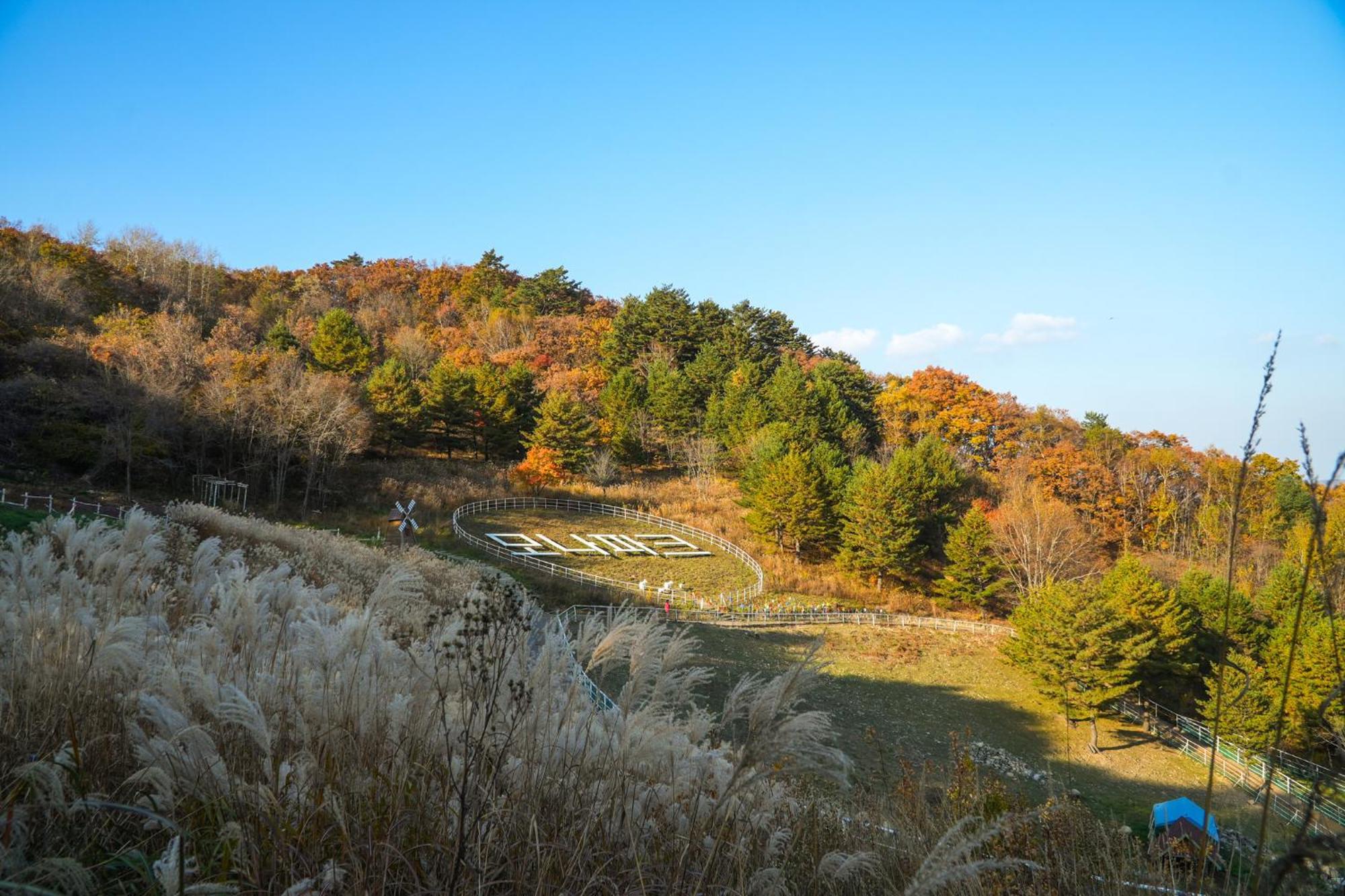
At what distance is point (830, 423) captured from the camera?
1978 inches

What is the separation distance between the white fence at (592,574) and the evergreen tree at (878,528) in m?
5.45

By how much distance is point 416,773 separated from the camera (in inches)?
97.0

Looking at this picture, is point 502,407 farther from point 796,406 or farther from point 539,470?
point 796,406

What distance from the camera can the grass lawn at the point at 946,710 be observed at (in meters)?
19.0

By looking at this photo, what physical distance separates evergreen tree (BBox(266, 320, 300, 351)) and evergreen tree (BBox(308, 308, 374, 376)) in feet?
4.63

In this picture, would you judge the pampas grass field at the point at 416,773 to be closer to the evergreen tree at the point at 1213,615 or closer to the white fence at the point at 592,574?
the white fence at the point at 592,574

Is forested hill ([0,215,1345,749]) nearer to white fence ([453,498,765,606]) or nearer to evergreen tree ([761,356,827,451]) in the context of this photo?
evergreen tree ([761,356,827,451])

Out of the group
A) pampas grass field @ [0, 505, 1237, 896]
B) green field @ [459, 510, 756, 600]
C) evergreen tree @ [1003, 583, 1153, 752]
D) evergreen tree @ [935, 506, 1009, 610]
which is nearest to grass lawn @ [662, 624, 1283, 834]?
evergreen tree @ [1003, 583, 1153, 752]

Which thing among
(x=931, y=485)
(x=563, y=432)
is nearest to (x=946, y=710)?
(x=931, y=485)

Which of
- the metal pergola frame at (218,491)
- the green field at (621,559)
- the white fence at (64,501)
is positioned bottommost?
the green field at (621,559)

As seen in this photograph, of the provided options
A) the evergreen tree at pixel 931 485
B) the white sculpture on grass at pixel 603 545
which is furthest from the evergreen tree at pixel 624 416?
the evergreen tree at pixel 931 485

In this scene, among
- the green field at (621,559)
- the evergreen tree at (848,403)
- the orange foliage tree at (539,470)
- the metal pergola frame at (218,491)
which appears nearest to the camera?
the metal pergola frame at (218,491)

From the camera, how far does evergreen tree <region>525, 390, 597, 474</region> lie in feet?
143

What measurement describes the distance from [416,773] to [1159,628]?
31.3 metres
